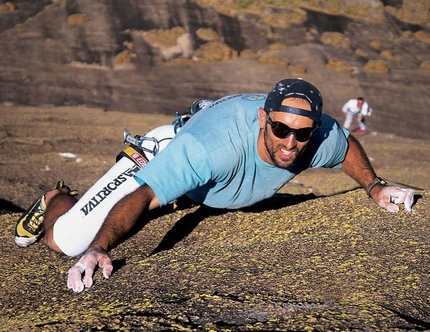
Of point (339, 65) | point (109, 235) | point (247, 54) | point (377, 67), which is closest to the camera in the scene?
point (109, 235)

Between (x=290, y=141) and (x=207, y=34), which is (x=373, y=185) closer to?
(x=290, y=141)

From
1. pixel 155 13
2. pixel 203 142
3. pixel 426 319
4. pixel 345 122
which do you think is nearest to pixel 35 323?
pixel 203 142

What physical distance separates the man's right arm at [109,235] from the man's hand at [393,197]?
1.50m

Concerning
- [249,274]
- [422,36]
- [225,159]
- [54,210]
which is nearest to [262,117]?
[225,159]

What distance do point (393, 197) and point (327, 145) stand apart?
0.52 meters

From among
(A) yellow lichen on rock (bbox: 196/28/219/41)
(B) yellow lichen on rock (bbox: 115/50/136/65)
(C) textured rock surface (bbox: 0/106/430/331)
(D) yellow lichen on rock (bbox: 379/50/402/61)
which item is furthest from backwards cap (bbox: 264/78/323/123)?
(D) yellow lichen on rock (bbox: 379/50/402/61)

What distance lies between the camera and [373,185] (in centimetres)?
440

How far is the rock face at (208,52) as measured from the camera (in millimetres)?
15852

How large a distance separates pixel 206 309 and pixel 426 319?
89 cm

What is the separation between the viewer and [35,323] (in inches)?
116

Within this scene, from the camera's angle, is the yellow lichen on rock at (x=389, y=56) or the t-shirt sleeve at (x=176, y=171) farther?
the yellow lichen on rock at (x=389, y=56)

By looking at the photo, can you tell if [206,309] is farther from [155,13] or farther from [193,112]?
[155,13]

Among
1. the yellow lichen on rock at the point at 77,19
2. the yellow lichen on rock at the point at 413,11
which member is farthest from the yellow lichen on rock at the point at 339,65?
the yellow lichen on rock at the point at 77,19

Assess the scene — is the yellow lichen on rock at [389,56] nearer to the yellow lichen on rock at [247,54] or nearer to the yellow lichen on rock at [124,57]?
the yellow lichen on rock at [247,54]
